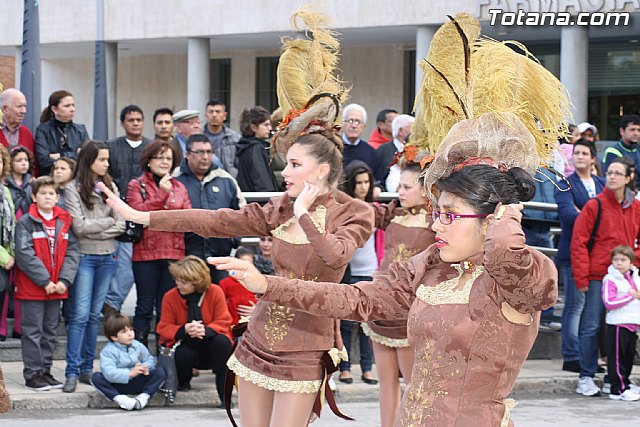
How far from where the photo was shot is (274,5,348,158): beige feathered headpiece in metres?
5.64

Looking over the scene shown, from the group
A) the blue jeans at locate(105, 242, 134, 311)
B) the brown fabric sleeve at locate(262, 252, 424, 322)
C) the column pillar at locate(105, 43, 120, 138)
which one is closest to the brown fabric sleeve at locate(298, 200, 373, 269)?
the brown fabric sleeve at locate(262, 252, 424, 322)

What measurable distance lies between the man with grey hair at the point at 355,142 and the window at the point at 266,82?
13804 millimetres

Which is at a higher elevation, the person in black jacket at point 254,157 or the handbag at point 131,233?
the person in black jacket at point 254,157

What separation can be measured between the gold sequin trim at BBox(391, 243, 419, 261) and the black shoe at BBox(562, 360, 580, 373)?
3508 mm

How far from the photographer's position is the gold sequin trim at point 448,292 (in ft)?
12.1

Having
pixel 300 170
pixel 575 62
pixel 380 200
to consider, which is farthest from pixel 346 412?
pixel 575 62

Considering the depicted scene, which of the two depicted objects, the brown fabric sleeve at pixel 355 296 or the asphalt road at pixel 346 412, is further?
the asphalt road at pixel 346 412

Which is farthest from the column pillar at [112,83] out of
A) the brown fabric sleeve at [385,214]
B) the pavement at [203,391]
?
the brown fabric sleeve at [385,214]

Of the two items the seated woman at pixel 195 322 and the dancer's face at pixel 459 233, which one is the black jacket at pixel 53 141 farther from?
the dancer's face at pixel 459 233

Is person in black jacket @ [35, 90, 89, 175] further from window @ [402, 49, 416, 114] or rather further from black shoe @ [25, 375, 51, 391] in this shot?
window @ [402, 49, 416, 114]

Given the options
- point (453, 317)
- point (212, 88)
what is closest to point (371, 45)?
point (212, 88)

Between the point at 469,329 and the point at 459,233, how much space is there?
0.31m

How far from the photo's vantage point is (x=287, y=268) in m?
5.29

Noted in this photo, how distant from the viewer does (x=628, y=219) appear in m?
9.52
